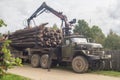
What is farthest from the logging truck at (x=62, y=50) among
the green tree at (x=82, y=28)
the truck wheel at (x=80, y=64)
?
the green tree at (x=82, y=28)

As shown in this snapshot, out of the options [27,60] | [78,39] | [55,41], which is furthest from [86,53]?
[27,60]

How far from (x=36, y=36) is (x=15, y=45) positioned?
4.11 m

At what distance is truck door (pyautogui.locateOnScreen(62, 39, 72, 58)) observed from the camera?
765 inches

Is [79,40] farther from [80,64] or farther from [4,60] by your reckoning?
[4,60]

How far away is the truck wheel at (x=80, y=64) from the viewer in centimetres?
1778

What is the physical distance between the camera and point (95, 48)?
18.5m

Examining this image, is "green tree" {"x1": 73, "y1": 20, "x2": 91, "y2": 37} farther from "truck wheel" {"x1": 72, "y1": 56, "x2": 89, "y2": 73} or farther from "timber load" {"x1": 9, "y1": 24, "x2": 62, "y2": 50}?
"truck wheel" {"x1": 72, "y1": 56, "x2": 89, "y2": 73}

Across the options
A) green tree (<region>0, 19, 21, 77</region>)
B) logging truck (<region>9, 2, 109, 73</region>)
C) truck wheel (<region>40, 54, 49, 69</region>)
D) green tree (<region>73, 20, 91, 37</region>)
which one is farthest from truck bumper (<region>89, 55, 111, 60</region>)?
green tree (<region>73, 20, 91, 37</region>)

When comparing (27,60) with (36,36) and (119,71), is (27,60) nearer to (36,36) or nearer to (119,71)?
(36,36)

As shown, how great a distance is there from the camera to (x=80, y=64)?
59.3 feet

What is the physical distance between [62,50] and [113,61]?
361cm

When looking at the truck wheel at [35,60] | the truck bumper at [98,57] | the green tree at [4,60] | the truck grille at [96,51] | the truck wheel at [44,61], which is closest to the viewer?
the green tree at [4,60]


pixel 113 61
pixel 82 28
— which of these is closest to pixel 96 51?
pixel 113 61

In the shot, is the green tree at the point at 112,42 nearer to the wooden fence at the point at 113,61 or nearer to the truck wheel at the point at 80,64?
the wooden fence at the point at 113,61
